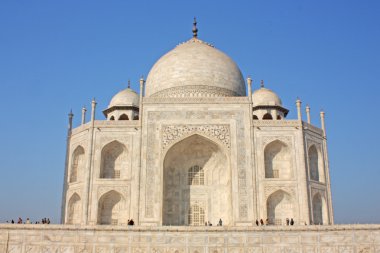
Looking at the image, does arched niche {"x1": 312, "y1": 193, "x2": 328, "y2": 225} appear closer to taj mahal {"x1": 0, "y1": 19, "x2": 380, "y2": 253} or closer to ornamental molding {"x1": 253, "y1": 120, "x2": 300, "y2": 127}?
taj mahal {"x1": 0, "y1": 19, "x2": 380, "y2": 253}

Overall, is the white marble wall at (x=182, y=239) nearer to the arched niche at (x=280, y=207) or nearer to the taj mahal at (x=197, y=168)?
the taj mahal at (x=197, y=168)

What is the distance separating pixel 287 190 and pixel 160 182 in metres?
5.27

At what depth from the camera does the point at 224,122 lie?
18.7m

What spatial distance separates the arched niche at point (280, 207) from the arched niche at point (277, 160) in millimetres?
817

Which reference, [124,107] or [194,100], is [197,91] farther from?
[124,107]

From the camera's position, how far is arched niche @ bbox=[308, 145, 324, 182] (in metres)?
19.5

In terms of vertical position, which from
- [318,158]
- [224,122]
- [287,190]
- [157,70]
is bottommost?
[287,190]

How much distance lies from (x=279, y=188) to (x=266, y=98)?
6212 millimetres

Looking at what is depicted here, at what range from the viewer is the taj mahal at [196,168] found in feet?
58.4

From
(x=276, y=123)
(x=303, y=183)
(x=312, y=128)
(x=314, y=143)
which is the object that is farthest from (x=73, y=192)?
(x=312, y=128)

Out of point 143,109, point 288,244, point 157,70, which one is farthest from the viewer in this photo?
point 157,70

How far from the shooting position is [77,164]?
19.8m

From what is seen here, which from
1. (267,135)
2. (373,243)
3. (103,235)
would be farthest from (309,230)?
(103,235)

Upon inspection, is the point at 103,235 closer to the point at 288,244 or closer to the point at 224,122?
the point at 288,244
